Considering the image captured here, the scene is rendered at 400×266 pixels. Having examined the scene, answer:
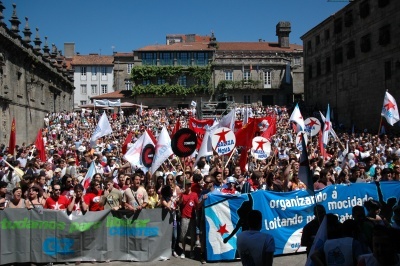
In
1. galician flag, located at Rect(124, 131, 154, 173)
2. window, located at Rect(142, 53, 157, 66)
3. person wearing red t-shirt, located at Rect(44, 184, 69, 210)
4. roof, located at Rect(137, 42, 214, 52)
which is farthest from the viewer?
window, located at Rect(142, 53, 157, 66)

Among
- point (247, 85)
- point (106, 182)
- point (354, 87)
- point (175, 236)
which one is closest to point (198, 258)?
point (175, 236)

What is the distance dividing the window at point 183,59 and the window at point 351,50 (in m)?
29.7

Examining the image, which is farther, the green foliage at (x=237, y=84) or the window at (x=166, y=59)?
the window at (x=166, y=59)

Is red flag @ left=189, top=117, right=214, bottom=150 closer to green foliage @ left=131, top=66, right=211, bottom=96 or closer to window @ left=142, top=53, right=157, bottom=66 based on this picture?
green foliage @ left=131, top=66, right=211, bottom=96

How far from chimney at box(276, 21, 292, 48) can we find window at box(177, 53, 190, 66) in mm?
15782

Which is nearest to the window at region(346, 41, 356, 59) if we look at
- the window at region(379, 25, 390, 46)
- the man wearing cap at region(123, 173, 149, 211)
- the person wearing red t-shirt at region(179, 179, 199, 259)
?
the window at region(379, 25, 390, 46)

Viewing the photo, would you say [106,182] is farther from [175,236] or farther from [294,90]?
[294,90]

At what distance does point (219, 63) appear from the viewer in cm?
6256

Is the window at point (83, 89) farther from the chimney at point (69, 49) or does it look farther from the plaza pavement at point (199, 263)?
the plaza pavement at point (199, 263)

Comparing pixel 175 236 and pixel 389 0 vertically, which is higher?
pixel 389 0

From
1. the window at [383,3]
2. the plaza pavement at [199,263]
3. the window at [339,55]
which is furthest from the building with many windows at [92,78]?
the plaza pavement at [199,263]

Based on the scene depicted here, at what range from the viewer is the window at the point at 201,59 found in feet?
207

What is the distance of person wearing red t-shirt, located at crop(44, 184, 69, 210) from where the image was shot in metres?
8.16

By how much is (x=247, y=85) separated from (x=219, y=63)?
214 inches
